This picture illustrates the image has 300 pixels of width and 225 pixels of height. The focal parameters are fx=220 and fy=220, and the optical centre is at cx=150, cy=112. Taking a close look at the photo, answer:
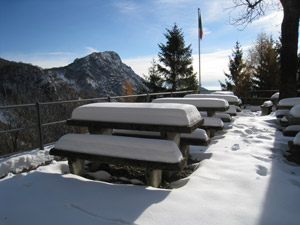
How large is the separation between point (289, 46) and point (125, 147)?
8.29 metres

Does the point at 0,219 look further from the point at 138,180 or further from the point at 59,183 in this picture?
the point at 138,180

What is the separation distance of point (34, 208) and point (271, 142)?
174 inches

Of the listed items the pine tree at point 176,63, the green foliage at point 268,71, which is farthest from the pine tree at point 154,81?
the green foliage at point 268,71

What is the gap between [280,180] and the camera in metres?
2.69

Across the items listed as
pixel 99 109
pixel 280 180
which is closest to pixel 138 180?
pixel 99 109

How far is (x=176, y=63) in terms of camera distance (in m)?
29.8

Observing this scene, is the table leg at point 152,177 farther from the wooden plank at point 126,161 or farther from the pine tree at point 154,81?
the pine tree at point 154,81

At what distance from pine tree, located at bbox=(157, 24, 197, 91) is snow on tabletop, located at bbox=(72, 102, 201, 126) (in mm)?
27336

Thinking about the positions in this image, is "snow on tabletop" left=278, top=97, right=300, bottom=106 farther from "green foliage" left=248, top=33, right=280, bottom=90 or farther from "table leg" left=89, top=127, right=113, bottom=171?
"green foliage" left=248, top=33, right=280, bottom=90

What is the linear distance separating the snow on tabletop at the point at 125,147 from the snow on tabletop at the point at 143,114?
9.9 inches

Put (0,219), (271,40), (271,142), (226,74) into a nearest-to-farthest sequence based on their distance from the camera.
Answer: (0,219), (271,142), (271,40), (226,74)

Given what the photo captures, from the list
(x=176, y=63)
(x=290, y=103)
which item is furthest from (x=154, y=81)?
(x=290, y=103)

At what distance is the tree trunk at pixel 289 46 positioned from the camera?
307 inches

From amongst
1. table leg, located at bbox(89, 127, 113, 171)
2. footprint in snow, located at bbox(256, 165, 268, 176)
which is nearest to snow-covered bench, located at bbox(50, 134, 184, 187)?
table leg, located at bbox(89, 127, 113, 171)
